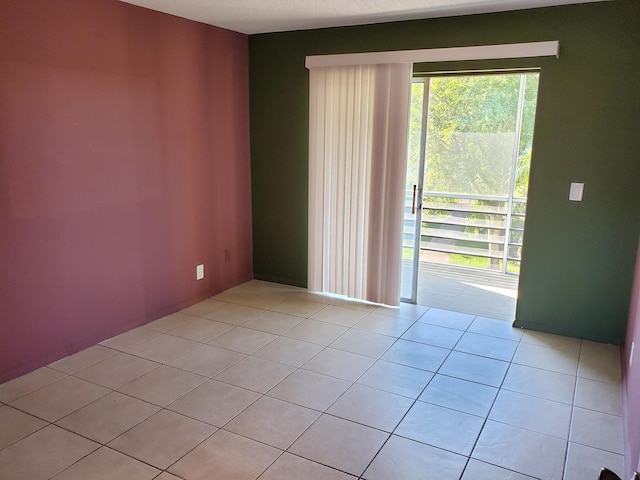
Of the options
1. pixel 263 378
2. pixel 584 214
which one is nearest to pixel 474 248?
pixel 584 214

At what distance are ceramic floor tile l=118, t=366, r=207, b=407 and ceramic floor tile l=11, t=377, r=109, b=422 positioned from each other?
0.56 ft

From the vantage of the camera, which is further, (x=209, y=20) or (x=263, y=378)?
(x=209, y=20)

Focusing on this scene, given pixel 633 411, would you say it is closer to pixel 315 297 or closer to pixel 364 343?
pixel 364 343

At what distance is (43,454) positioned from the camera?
2203 mm

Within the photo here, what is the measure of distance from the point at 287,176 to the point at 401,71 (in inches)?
54.9

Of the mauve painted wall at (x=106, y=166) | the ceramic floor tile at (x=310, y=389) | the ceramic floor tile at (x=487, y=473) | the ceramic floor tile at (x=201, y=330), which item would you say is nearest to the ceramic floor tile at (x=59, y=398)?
the mauve painted wall at (x=106, y=166)

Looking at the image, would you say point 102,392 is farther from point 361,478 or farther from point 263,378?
point 361,478

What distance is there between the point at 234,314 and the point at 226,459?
72.5 inches

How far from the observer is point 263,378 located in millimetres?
2920

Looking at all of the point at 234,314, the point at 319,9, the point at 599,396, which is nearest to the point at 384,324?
the point at 234,314

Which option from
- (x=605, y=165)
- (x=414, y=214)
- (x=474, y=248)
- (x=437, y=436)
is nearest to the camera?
(x=437, y=436)

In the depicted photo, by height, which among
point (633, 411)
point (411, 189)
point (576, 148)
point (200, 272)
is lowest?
point (633, 411)

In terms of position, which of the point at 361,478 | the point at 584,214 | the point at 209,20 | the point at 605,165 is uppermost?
the point at 209,20

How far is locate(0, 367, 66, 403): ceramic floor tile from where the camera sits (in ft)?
8.81
